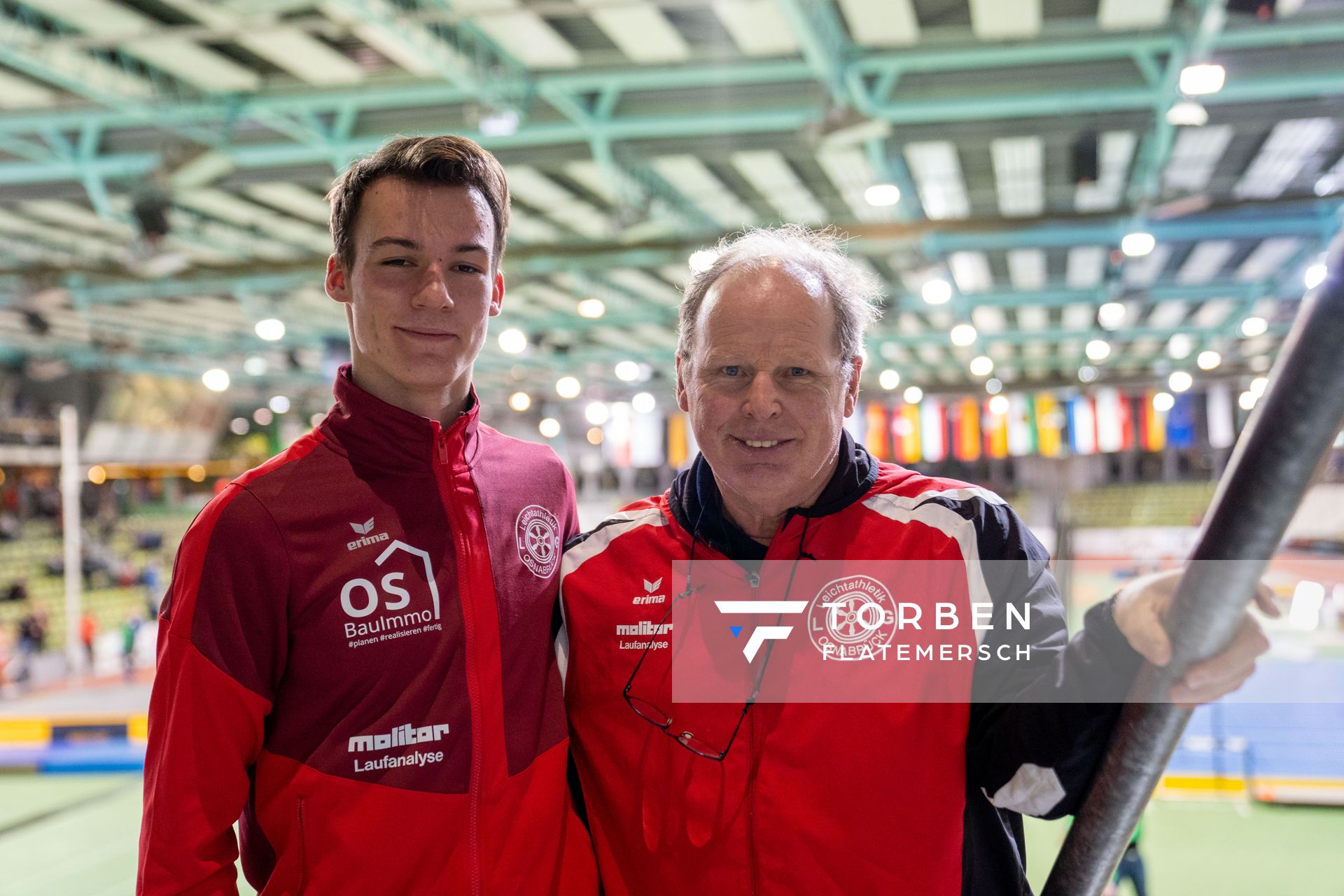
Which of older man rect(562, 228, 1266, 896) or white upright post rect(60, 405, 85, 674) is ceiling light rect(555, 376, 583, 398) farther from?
older man rect(562, 228, 1266, 896)

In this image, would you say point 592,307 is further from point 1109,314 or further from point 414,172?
point 414,172

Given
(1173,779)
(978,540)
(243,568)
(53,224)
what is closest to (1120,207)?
(1173,779)

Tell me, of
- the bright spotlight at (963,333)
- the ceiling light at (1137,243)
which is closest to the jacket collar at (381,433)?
the ceiling light at (1137,243)

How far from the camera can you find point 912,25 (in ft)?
21.2

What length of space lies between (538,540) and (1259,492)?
127 centimetres

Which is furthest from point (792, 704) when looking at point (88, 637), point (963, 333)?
point (88, 637)

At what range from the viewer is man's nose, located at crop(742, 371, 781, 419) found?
1489 mm

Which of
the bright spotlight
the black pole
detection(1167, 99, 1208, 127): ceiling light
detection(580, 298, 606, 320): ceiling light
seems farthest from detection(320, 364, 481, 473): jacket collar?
the bright spotlight

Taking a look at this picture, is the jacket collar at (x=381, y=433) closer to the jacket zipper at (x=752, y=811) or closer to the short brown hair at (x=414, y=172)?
the short brown hair at (x=414, y=172)

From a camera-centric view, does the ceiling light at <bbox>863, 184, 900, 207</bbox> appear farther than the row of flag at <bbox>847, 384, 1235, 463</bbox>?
No

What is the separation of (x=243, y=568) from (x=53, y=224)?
486 inches

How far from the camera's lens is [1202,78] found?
5.40 metres

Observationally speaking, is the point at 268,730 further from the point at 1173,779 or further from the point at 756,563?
the point at 1173,779

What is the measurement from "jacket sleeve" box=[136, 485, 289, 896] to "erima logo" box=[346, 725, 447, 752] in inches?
5.6
